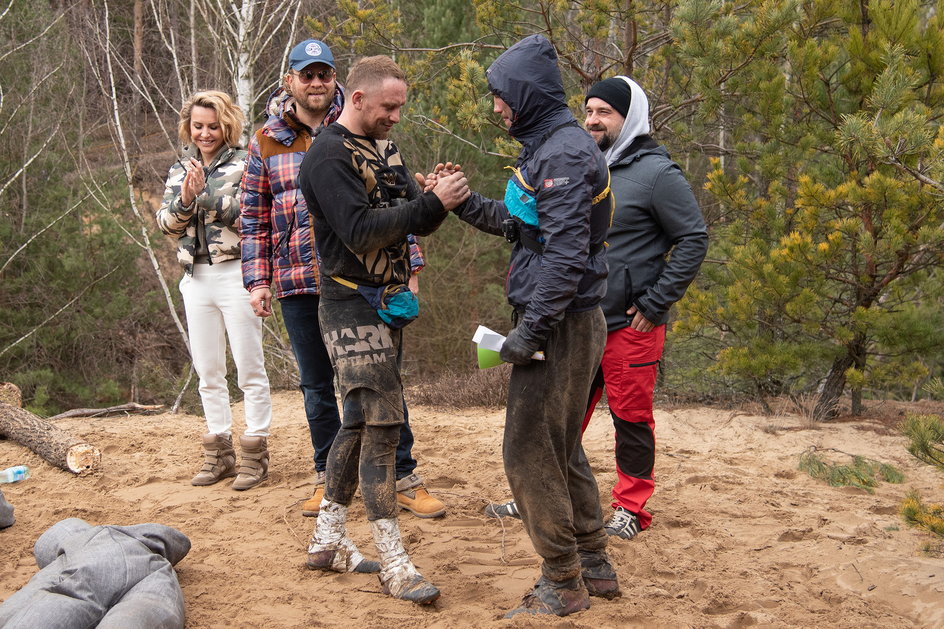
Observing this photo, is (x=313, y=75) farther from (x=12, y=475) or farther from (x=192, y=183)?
(x=12, y=475)

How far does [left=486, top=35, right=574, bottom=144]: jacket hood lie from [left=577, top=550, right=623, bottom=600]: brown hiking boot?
→ 175cm

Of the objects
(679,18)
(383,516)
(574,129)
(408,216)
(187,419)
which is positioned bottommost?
(187,419)

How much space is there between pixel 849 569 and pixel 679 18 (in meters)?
4.04

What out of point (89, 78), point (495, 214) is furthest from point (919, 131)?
point (89, 78)

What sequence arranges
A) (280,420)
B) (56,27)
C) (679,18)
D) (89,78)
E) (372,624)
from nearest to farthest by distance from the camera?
(372,624) → (679,18) → (280,420) → (56,27) → (89,78)

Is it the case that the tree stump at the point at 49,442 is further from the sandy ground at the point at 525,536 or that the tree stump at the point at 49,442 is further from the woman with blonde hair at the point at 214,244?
the woman with blonde hair at the point at 214,244

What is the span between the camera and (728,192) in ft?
21.2

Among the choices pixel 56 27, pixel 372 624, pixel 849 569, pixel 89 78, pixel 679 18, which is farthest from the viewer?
pixel 89 78

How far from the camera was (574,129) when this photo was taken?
9.85 ft

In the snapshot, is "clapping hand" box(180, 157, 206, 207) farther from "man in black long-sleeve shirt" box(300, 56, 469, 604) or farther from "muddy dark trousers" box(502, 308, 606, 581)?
"muddy dark trousers" box(502, 308, 606, 581)

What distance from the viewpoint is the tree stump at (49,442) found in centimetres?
538

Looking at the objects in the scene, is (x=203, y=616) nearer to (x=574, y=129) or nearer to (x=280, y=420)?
(x=574, y=129)

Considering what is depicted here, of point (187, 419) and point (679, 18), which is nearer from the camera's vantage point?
point (679, 18)

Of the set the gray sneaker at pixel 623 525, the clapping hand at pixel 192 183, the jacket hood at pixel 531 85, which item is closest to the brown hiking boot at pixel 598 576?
the gray sneaker at pixel 623 525
